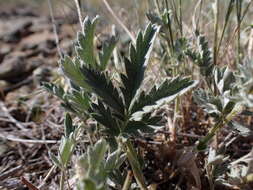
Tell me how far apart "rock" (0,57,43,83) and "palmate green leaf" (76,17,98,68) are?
1658mm

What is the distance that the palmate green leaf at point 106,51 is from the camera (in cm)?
100

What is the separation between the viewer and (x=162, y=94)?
926 mm

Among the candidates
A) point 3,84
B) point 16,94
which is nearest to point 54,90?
point 16,94

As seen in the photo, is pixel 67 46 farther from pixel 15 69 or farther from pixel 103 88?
pixel 103 88

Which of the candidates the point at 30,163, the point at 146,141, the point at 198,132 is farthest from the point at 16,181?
the point at 198,132

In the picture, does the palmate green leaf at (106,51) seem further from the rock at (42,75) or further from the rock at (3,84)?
the rock at (3,84)

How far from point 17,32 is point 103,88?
102 inches

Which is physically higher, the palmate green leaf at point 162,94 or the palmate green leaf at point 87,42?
the palmate green leaf at point 87,42

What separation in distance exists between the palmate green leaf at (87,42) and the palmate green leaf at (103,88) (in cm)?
4

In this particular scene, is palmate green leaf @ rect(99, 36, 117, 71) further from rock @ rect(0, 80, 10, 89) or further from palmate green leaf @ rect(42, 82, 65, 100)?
rock @ rect(0, 80, 10, 89)

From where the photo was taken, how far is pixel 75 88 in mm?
1037

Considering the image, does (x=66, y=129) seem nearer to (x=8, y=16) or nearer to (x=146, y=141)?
(x=146, y=141)

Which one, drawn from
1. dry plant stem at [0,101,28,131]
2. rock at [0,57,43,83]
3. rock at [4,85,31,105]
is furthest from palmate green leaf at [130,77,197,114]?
rock at [0,57,43,83]

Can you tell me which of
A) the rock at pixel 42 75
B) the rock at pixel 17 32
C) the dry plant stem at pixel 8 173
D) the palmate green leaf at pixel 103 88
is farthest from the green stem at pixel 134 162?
the rock at pixel 17 32
